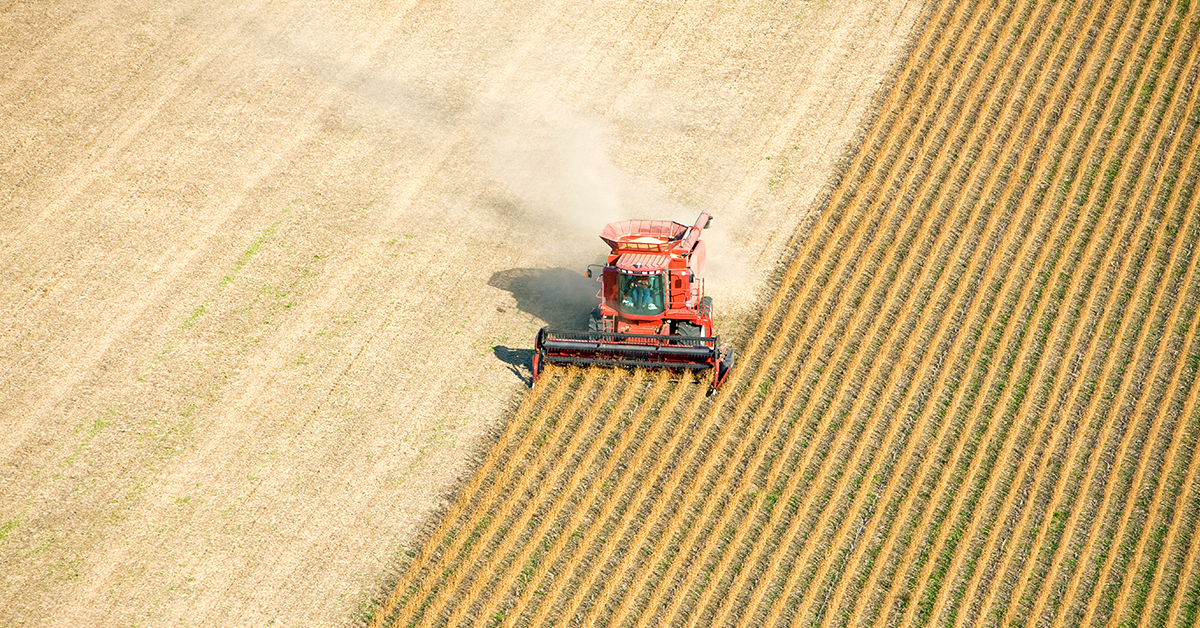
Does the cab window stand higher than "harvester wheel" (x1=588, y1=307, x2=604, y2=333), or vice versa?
the cab window

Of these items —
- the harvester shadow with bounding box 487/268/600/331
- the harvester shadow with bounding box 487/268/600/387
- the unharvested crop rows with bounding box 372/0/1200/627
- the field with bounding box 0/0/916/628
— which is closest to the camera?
the unharvested crop rows with bounding box 372/0/1200/627

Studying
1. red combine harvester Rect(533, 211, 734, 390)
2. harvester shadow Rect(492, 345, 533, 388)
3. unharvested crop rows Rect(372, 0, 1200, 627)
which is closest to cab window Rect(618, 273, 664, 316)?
red combine harvester Rect(533, 211, 734, 390)

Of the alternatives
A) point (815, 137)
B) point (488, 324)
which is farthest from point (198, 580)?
point (815, 137)

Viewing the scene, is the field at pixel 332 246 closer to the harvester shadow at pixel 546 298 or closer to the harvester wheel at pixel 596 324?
the harvester shadow at pixel 546 298

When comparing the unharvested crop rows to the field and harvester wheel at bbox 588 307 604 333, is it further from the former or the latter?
harvester wheel at bbox 588 307 604 333

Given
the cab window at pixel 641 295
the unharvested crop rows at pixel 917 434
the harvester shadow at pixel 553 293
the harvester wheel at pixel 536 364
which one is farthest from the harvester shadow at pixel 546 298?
the cab window at pixel 641 295

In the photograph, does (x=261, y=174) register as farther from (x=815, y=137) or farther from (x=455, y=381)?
(x=815, y=137)

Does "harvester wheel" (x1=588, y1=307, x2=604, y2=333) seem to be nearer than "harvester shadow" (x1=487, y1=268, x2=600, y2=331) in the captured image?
Yes
